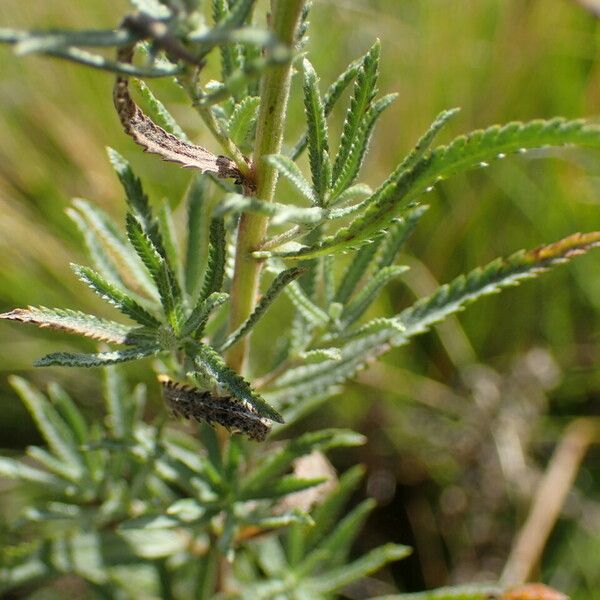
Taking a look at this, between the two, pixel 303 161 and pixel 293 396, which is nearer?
pixel 293 396

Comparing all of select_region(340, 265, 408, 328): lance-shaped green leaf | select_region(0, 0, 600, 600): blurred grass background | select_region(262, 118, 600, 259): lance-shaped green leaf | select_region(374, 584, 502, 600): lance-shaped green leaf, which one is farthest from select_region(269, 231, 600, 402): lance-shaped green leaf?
select_region(0, 0, 600, 600): blurred grass background

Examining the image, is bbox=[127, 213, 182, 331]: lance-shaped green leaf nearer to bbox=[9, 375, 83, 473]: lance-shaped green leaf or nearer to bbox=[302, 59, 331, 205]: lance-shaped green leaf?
bbox=[302, 59, 331, 205]: lance-shaped green leaf

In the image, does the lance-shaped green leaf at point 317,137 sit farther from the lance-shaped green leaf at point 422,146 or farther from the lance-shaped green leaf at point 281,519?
the lance-shaped green leaf at point 281,519

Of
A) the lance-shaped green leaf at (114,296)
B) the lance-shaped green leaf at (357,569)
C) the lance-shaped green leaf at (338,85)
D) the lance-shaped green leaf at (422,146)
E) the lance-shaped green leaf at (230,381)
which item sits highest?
the lance-shaped green leaf at (338,85)

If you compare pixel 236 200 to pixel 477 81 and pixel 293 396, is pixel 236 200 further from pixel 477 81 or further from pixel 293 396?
pixel 477 81

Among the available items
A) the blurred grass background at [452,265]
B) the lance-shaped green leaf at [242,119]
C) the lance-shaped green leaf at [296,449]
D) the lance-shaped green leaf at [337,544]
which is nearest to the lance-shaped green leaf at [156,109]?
the lance-shaped green leaf at [242,119]

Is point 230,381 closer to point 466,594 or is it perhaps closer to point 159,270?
point 159,270

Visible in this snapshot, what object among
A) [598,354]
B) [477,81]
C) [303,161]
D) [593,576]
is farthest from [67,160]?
[593,576]
